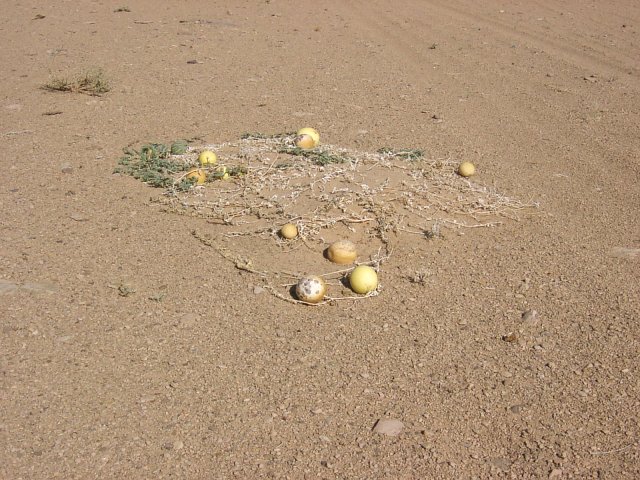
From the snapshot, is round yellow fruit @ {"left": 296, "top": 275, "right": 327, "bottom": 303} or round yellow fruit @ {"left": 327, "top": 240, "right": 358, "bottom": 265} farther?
round yellow fruit @ {"left": 327, "top": 240, "right": 358, "bottom": 265}

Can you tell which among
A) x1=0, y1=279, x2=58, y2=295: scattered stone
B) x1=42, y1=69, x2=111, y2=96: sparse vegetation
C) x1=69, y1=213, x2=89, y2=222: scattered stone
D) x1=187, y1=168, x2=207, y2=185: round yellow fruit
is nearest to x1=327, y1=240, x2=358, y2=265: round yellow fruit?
x1=187, y1=168, x2=207, y2=185: round yellow fruit

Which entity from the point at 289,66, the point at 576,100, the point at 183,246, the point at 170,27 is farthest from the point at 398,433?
the point at 170,27

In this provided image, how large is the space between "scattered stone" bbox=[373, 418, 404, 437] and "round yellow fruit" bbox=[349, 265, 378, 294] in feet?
3.24

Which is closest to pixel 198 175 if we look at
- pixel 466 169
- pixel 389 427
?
pixel 466 169

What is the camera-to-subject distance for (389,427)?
278 centimetres

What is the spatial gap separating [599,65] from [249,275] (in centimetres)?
661

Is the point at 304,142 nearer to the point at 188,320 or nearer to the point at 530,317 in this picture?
the point at 188,320

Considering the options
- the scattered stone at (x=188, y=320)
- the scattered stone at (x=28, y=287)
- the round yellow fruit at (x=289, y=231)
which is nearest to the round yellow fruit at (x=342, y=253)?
the round yellow fruit at (x=289, y=231)

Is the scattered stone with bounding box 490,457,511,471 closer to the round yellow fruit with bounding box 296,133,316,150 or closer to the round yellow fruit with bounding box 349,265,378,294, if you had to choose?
the round yellow fruit with bounding box 349,265,378,294

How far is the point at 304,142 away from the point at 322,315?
6.58 feet

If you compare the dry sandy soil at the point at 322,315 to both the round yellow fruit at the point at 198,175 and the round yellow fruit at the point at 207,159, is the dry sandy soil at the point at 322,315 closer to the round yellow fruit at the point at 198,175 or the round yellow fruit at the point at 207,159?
the round yellow fruit at the point at 198,175

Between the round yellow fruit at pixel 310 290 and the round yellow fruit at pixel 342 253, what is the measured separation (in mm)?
412

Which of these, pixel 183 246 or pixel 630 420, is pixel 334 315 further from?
pixel 630 420

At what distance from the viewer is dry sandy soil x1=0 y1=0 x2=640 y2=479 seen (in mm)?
2680
